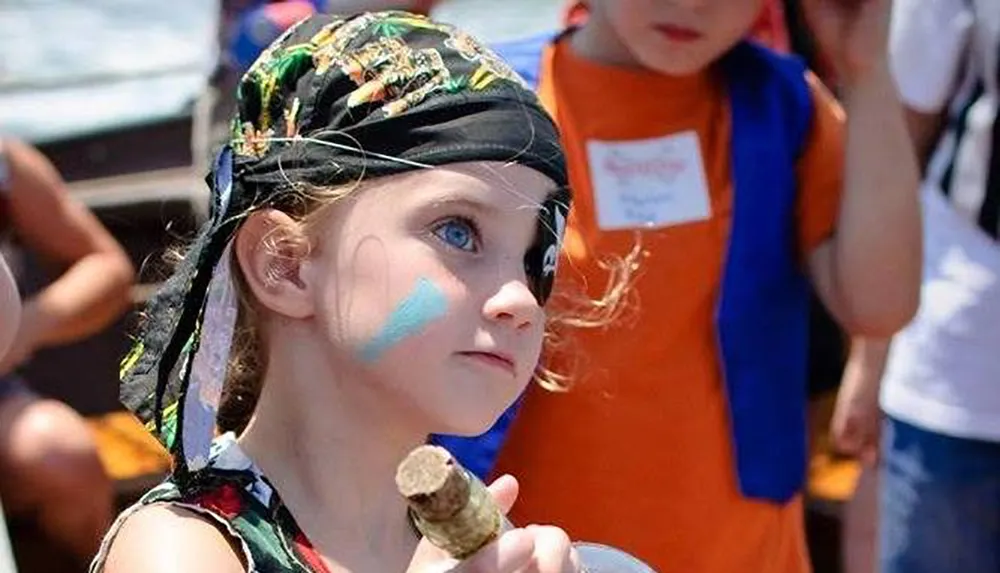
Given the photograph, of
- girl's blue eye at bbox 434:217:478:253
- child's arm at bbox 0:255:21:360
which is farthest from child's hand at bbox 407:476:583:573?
child's arm at bbox 0:255:21:360

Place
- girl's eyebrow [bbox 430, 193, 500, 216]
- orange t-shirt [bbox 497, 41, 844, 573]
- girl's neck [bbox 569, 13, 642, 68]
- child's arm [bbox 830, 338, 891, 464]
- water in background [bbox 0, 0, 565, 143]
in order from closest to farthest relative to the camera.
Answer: girl's eyebrow [bbox 430, 193, 500, 216] → orange t-shirt [bbox 497, 41, 844, 573] → girl's neck [bbox 569, 13, 642, 68] → child's arm [bbox 830, 338, 891, 464] → water in background [bbox 0, 0, 565, 143]

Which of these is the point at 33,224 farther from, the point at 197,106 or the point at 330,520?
the point at 330,520

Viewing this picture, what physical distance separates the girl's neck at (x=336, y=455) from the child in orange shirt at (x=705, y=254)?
27.5 inches

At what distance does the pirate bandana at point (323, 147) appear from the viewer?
1.50 meters

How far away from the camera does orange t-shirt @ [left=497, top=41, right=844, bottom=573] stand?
227 cm

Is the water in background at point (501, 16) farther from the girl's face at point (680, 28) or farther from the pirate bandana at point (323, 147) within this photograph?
the pirate bandana at point (323, 147)

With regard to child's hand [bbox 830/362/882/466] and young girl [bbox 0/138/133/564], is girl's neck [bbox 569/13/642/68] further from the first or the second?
young girl [bbox 0/138/133/564]

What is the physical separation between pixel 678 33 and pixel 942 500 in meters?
0.93

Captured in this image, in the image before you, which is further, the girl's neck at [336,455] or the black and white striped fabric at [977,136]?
the black and white striped fabric at [977,136]

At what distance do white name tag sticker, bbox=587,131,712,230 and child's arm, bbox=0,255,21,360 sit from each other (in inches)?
35.5

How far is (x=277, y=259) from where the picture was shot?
1535 millimetres

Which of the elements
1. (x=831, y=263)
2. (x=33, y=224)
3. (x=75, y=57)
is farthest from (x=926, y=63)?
(x=75, y=57)

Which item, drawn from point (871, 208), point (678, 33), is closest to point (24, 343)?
point (678, 33)

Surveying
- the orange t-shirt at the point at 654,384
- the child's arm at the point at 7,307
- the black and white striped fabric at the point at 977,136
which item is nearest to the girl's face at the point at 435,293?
the child's arm at the point at 7,307
